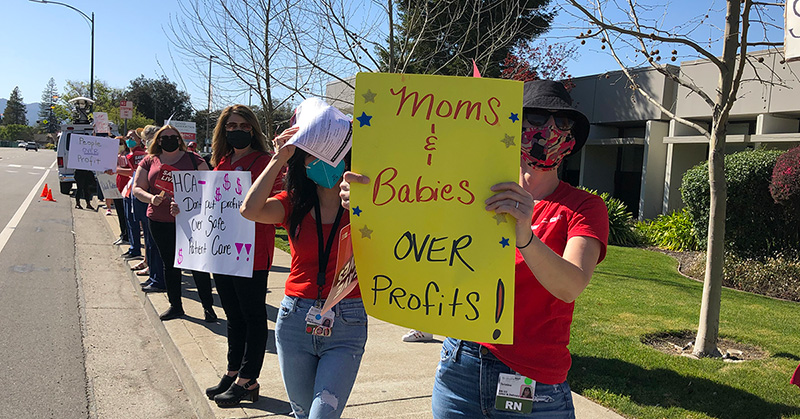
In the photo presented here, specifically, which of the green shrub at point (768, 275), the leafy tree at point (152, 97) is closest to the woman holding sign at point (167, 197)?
the green shrub at point (768, 275)

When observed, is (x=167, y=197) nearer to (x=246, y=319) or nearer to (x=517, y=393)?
(x=246, y=319)

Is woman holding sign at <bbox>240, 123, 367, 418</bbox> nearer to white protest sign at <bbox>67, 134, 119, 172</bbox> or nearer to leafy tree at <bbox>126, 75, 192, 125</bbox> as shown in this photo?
white protest sign at <bbox>67, 134, 119, 172</bbox>

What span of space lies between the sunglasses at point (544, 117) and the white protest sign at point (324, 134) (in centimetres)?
82

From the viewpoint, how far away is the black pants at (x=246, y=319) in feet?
13.2

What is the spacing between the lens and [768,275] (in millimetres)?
8766

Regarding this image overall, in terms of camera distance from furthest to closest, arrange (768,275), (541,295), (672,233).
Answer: (672,233) < (768,275) < (541,295)

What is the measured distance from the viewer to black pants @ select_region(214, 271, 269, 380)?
404 centimetres

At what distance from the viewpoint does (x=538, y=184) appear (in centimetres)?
211

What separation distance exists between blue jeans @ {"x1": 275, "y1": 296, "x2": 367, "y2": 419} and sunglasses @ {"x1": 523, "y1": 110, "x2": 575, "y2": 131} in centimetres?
129

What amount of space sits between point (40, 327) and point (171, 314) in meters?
1.31

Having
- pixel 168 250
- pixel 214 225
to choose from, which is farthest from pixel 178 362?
pixel 214 225

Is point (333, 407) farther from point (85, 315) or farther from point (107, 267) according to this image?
point (107, 267)

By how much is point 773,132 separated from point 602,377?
11891mm

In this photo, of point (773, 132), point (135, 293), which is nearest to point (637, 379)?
point (135, 293)
